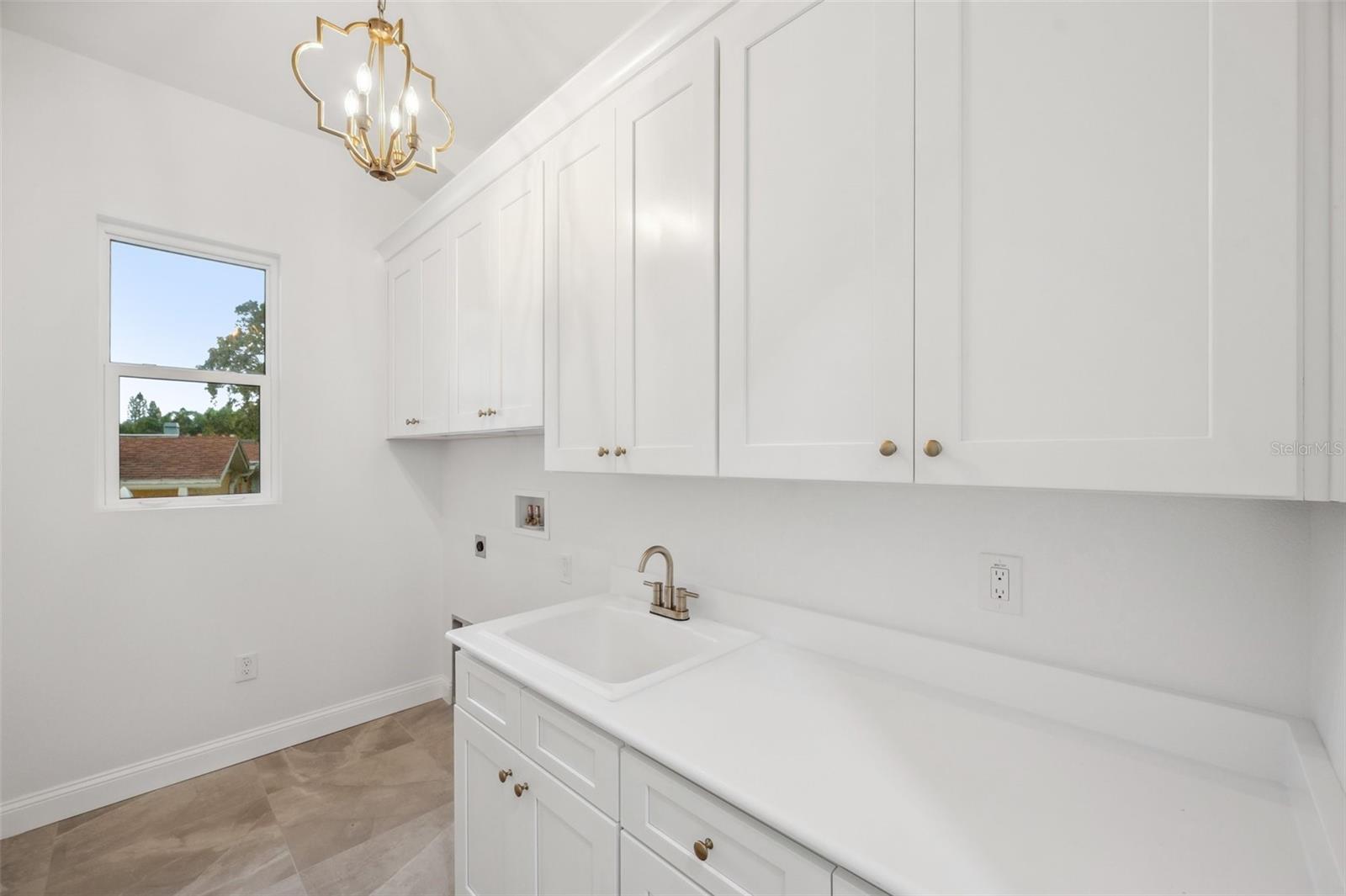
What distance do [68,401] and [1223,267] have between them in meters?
3.27

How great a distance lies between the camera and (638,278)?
4.74 feet

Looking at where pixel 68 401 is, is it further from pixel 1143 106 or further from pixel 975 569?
pixel 1143 106

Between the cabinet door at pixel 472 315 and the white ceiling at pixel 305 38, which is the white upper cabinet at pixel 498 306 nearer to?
the cabinet door at pixel 472 315

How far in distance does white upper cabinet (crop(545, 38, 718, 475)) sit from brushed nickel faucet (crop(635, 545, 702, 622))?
33 cm

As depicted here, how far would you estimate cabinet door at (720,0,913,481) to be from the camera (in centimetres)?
98

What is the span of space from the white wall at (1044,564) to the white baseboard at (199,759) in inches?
73.0

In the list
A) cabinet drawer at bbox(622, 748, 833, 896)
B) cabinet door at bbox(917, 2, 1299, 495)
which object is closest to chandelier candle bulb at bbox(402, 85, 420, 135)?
cabinet door at bbox(917, 2, 1299, 495)

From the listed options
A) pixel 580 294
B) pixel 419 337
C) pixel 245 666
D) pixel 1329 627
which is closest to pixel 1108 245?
pixel 1329 627

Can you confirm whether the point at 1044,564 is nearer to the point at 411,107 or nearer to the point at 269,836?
the point at 411,107

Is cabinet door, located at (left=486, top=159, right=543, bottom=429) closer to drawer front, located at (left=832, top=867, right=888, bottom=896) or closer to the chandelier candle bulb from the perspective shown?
the chandelier candle bulb

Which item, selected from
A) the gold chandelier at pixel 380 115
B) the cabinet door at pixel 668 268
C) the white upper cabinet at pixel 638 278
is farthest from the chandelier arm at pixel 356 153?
the cabinet door at pixel 668 268

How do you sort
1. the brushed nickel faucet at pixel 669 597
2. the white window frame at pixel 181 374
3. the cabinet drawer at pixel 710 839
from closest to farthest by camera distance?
the cabinet drawer at pixel 710 839 → the brushed nickel faucet at pixel 669 597 → the white window frame at pixel 181 374

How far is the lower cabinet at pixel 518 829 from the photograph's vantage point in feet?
3.73

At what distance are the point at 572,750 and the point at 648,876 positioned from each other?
0.91 ft
